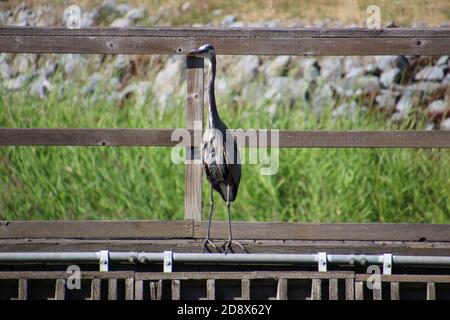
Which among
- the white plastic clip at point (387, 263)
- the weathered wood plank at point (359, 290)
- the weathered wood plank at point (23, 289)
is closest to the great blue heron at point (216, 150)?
the weathered wood plank at point (359, 290)

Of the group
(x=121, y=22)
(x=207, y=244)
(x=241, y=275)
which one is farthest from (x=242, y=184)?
(x=121, y=22)

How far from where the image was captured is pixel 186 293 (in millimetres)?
6023

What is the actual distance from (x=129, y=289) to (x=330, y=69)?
19.4 ft

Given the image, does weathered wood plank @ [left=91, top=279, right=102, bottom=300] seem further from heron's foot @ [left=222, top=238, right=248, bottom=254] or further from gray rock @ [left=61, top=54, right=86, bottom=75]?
gray rock @ [left=61, top=54, right=86, bottom=75]

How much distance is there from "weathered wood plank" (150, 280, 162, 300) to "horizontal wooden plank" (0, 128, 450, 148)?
0.95 metres

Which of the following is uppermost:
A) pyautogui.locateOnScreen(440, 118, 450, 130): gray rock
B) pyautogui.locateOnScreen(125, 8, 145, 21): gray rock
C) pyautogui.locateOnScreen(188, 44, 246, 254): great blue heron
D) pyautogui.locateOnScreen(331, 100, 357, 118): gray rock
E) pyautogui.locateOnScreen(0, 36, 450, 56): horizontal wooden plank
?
pyautogui.locateOnScreen(125, 8, 145, 21): gray rock

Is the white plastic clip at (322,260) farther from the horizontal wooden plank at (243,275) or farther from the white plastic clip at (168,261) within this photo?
the white plastic clip at (168,261)

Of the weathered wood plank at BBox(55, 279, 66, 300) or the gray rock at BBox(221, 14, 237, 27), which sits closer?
the weathered wood plank at BBox(55, 279, 66, 300)

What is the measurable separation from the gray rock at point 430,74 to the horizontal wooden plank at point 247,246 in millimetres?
5207

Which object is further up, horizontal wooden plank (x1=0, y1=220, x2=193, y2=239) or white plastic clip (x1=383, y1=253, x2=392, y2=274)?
horizontal wooden plank (x1=0, y1=220, x2=193, y2=239)

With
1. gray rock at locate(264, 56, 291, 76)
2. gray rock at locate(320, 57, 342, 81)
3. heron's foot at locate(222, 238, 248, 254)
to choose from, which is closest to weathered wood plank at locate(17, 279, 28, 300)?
heron's foot at locate(222, 238, 248, 254)

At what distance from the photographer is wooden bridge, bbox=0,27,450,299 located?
6039 millimetres

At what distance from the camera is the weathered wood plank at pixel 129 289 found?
5.83m
